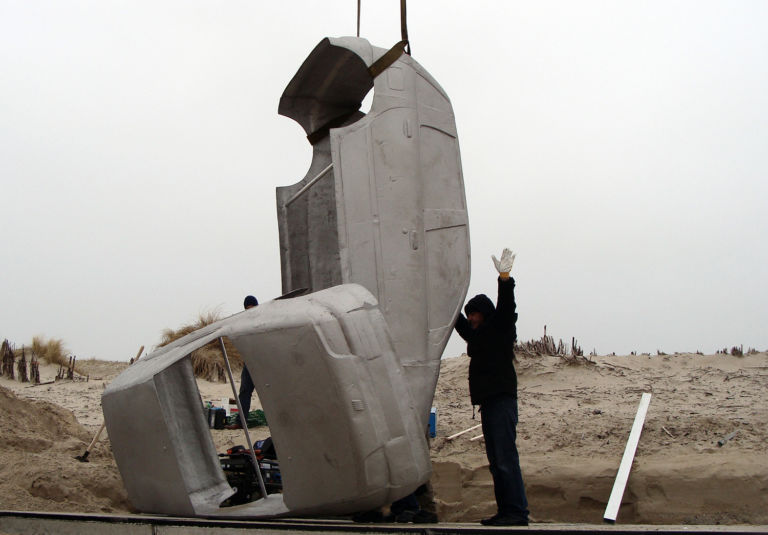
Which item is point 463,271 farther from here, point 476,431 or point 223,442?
point 223,442

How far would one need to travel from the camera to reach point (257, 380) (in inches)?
171

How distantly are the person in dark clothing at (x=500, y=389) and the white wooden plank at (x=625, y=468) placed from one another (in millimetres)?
2232

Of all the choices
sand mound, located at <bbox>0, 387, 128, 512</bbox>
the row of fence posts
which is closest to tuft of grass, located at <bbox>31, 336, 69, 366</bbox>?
the row of fence posts

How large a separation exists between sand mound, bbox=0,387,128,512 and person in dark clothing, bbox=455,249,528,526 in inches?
138

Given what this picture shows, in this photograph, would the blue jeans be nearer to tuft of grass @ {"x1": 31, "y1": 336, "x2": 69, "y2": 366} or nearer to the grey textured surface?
the grey textured surface

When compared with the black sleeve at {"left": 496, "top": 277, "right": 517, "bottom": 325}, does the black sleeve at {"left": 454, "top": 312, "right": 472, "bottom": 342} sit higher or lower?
lower

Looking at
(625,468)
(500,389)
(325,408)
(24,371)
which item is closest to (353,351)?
(325,408)

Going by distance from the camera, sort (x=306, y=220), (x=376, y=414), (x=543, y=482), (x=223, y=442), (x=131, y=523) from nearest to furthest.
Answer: (x=376, y=414) < (x=131, y=523) < (x=306, y=220) < (x=543, y=482) < (x=223, y=442)

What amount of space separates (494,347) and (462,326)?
0.45 metres

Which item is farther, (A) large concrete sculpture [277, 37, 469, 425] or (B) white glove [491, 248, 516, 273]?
(A) large concrete sculpture [277, 37, 469, 425]

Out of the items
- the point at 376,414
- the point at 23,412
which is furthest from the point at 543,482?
the point at 23,412

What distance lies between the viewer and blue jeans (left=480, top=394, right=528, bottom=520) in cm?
467

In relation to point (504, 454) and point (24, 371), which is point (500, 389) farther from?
point (24, 371)

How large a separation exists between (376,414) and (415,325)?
1.03 m
